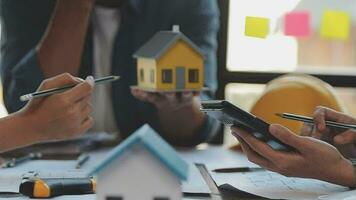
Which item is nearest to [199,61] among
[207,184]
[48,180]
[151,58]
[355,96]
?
[151,58]

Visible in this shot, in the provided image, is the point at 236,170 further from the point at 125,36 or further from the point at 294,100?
the point at 125,36

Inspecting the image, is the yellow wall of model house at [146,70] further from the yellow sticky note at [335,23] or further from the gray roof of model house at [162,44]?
the yellow sticky note at [335,23]

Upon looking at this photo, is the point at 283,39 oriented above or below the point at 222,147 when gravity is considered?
above

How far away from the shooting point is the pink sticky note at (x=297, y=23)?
1.79 meters

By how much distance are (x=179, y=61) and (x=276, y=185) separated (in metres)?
0.43

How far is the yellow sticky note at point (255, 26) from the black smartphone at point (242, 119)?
2.49ft

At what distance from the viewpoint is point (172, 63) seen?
4.18 ft

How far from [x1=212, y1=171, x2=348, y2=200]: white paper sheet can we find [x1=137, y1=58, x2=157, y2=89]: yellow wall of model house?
0.31 metres

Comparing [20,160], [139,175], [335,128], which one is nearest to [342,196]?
[335,128]

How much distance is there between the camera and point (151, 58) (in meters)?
1.25

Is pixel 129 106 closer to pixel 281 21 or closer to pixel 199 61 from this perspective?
pixel 199 61

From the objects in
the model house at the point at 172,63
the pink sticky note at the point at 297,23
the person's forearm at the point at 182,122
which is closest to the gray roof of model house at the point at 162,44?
the model house at the point at 172,63

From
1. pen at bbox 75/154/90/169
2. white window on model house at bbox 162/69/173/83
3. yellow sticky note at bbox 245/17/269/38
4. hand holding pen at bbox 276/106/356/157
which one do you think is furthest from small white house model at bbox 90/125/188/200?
yellow sticky note at bbox 245/17/269/38

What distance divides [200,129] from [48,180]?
63 cm
